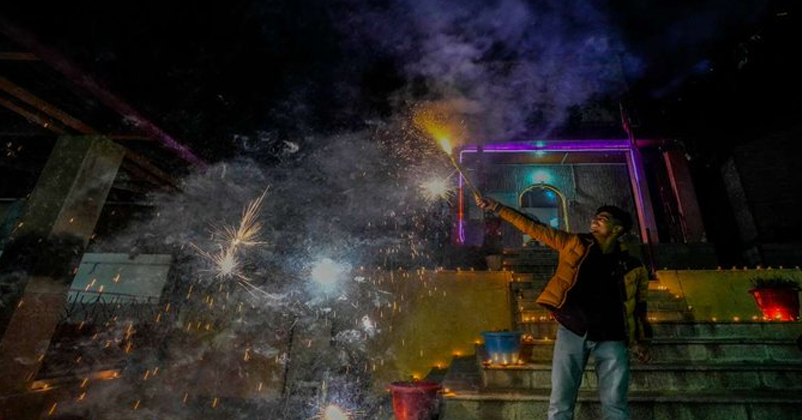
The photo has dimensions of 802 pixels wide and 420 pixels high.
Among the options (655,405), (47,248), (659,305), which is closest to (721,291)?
(659,305)

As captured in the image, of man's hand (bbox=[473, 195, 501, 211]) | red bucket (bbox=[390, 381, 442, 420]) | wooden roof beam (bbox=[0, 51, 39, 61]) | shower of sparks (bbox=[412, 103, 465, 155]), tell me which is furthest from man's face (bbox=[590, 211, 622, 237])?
shower of sparks (bbox=[412, 103, 465, 155])

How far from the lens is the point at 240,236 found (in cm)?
1203

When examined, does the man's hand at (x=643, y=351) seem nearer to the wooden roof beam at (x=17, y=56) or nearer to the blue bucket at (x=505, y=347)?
the blue bucket at (x=505, y=347)

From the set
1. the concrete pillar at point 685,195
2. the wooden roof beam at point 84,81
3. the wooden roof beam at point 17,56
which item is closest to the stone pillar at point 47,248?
the wooden roof beam at point 84,81

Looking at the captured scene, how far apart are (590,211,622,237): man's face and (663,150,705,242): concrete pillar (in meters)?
11.4

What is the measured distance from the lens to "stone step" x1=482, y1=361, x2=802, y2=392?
467cm

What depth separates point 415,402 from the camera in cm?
446

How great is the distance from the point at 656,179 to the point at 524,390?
43.0 ft

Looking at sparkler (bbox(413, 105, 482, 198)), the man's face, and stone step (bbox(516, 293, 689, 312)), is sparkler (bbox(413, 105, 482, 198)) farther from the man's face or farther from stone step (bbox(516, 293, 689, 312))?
the man's face

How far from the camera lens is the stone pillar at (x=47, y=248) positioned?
18.5 feet

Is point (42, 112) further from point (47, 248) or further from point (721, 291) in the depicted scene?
point (721, 291)

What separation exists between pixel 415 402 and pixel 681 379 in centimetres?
381

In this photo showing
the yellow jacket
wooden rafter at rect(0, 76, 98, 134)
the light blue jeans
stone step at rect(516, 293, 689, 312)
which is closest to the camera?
the light blue jeans

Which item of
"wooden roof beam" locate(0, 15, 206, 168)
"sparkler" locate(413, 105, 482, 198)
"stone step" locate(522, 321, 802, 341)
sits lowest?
"stone step" locate(522, 321, 802, 341)
